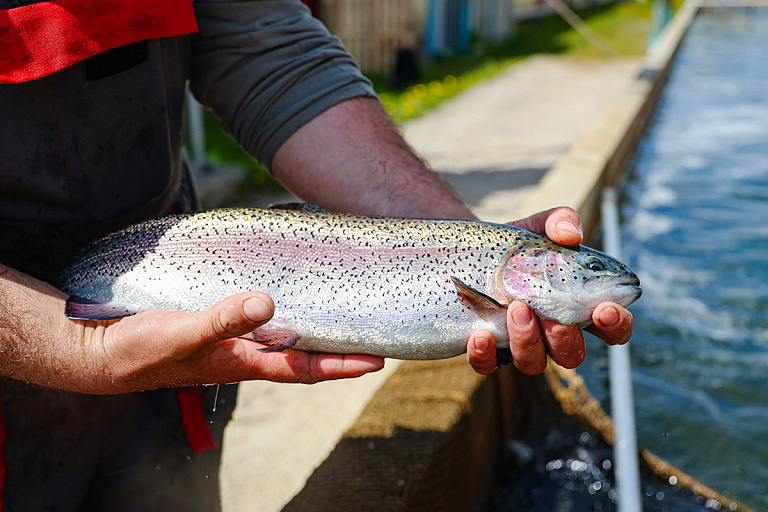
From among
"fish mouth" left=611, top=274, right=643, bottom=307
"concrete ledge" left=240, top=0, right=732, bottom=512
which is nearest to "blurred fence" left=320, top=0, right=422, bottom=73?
"concrete ledge" left=240, top=0, right=732, bottom=512

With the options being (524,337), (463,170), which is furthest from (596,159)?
(524,337)

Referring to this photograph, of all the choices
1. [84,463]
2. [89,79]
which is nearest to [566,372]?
[84,463]

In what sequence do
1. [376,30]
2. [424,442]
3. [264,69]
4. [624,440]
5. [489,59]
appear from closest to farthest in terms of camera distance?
[264,69] → [424,442] → [624,440] → [376,30] → [489,59]

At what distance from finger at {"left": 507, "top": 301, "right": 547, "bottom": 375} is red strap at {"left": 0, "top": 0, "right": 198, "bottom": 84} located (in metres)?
1.21

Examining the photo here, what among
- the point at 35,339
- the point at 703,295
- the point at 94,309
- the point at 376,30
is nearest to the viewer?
the point at 35,339

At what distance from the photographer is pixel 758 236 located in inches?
302

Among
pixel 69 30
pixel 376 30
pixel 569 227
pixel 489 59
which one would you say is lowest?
pixel 489 59

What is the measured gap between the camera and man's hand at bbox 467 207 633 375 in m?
1.93

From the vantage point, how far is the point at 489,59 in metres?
16.7

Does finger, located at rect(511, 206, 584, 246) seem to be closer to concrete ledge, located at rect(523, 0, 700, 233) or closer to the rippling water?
the rippling water

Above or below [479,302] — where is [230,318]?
above

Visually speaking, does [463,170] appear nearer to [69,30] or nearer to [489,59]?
[69,30]

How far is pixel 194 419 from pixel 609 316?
1.24 m

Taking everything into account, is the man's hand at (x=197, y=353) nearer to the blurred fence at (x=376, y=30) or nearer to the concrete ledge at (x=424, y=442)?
the concrete ledge at (x=424, y=442)
